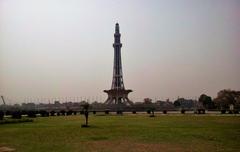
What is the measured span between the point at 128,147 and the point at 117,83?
118432mm

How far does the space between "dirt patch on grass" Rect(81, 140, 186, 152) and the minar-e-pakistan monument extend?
110180 millimetres

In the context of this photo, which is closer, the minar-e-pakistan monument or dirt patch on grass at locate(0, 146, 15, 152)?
dirt patch on grass at locate(0, 146, 15, 152)

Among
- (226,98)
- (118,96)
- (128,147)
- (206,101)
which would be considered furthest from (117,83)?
(128,147)

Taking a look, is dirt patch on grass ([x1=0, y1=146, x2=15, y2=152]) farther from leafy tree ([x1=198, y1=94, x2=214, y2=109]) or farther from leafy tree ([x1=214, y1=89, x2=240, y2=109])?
leafy tree ([x1=198, y1=94, x2=214, y2=109])

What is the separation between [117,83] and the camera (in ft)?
452

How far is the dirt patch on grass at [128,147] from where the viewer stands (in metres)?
18.3

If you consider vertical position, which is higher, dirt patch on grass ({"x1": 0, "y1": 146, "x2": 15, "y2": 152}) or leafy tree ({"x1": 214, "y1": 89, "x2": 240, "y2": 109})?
leafy tree ({"x1": 214, "y1": 89, "x2": 240, "y2": 109})

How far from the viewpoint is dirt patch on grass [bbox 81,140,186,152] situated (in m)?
18.3

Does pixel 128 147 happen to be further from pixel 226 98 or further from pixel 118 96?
pixel 118 96

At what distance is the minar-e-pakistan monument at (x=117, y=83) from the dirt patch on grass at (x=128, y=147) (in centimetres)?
11018

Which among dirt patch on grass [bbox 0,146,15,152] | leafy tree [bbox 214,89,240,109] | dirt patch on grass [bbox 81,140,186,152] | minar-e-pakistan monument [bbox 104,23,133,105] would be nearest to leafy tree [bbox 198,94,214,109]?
leafy tree [bbox 214,89,240,109]

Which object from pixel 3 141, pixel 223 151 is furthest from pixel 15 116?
pixel 223 151

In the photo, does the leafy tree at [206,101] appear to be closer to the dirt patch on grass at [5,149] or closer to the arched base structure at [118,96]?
the arched base structure at [118,96]

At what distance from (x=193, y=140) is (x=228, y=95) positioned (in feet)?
303
